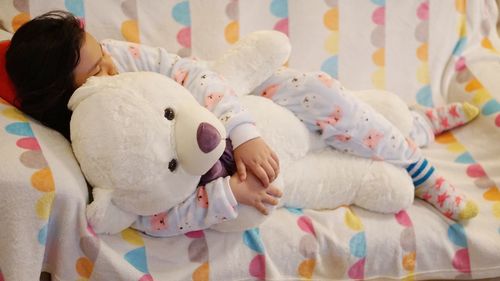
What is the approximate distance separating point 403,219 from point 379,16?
64 centimetres

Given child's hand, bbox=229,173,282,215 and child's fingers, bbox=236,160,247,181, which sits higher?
child's fingers, bbox=236,160,247,181

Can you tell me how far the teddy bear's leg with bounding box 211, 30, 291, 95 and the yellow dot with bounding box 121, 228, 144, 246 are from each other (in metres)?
0.39

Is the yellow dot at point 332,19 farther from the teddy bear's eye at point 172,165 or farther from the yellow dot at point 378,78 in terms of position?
the teddy bear's eye at point 172,165

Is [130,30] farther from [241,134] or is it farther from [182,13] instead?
[241,134]

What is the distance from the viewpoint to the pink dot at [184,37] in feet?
4.63

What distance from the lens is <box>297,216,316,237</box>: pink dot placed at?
1.11 metres

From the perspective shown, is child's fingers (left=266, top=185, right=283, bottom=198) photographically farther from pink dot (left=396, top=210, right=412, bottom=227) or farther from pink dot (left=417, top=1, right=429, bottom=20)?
pink dot (left=417, top=1, right=429, bottom=20)

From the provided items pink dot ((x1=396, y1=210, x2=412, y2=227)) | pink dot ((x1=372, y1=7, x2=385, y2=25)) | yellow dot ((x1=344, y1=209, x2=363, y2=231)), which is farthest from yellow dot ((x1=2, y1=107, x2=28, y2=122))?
pink dot ((x1=372, y1=7, x2=385, y2=25))

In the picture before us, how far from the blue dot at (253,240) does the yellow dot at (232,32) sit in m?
0.58

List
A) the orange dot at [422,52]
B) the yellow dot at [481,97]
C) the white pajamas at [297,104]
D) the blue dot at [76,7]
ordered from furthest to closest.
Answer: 1. the orange dot at [422,52]
2. the yellow dot at [481,97]
3. the blue dot at [76,7]
4. the white pajamas at [297,104]

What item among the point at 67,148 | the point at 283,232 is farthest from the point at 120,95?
the point at 283,232

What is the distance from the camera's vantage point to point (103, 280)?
950mm

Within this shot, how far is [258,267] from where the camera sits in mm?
1056

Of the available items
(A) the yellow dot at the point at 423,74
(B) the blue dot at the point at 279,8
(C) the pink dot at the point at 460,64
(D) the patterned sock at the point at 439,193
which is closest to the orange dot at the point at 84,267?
(D) the patterned sock at the point at 439,193
